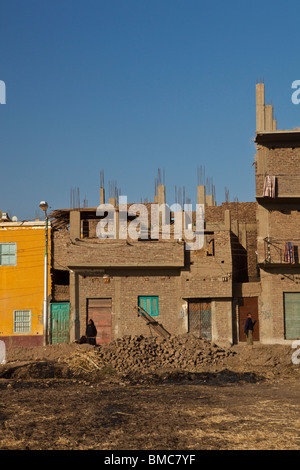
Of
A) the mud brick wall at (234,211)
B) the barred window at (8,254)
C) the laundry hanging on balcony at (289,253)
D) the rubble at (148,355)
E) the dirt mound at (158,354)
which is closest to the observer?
the rubble at (148,355)

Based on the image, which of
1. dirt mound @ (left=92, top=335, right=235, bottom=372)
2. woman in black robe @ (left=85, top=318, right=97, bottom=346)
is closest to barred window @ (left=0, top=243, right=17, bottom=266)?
woman in black robe @ (left=85, top=318, right=97, bottom=346)

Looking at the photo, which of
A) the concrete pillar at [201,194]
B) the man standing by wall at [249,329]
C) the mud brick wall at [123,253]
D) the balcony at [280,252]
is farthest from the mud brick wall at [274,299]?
the concrete pillar at [201,194]

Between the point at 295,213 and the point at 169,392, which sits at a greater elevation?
the point at 295,213

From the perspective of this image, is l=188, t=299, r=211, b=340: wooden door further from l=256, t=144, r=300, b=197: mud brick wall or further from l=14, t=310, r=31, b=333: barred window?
l=14, t=310, r=31, b=333: barred window

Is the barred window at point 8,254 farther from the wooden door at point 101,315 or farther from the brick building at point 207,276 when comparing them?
the wooden door at point 101,315

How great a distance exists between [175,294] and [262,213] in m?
6.02

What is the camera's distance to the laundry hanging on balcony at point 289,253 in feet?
89.8

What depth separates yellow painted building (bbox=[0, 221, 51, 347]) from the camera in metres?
30.0

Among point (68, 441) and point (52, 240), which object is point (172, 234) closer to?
point (52, 240)

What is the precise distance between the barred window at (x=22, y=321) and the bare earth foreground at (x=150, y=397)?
3.77m

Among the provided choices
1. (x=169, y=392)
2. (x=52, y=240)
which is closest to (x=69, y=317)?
(x=52, y=240)

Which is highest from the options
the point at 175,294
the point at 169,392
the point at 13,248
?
the point at 13,248
